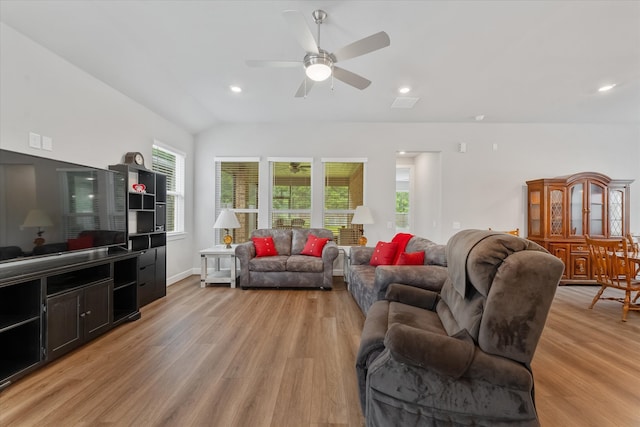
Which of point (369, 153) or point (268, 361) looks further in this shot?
point (369, 153)

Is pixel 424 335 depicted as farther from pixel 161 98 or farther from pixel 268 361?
pixel 161 98

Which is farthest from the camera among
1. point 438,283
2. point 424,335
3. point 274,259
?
point 274,259

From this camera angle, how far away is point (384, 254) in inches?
146

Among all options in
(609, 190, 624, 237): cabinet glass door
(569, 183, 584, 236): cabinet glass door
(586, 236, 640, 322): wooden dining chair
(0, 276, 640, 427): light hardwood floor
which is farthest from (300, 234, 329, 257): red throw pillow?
(609, 190, 624, 237): cabinet glass door

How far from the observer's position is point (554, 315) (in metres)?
3.27

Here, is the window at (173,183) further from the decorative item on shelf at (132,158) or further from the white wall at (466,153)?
the decorative item on shelf at (132,158)

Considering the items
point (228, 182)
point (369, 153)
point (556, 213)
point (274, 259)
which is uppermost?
point (369, 153)

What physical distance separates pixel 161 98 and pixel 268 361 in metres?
3.81

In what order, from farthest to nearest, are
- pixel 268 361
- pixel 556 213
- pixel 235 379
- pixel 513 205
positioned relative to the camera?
pixel 513 205, pixel 556 213, pixel 268 361, pixel 235 379

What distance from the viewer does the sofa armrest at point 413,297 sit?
2143 millimetres

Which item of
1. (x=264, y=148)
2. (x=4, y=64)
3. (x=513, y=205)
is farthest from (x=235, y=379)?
(x=513, y=205)

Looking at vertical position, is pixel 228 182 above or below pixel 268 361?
above

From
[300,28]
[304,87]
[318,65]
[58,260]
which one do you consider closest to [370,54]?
[304,87]

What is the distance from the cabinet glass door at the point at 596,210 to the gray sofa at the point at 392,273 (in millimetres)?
3524
